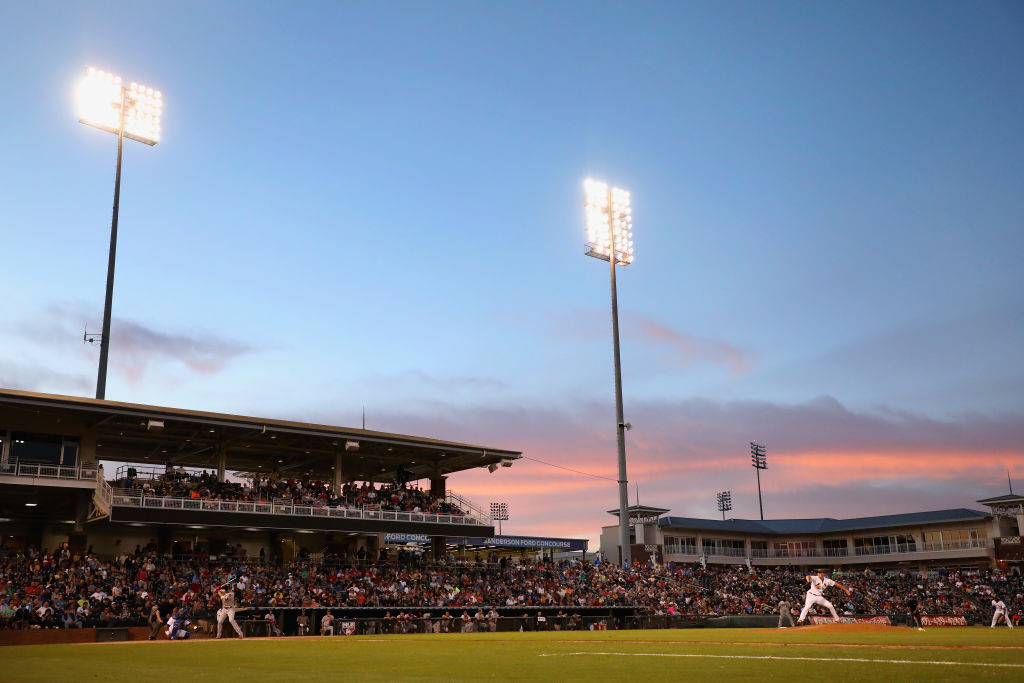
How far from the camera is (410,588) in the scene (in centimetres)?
4356

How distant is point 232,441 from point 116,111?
19.3 m

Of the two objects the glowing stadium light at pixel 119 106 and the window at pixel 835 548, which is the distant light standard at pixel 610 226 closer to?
the glowing stadium light at pixel 119 106

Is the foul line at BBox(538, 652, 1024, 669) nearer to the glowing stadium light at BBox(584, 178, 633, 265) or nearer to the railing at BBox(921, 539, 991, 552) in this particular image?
the glowing stadium light at BBox(584, 178, 633, 265)

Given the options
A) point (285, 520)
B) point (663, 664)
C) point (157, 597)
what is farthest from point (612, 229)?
point (663, 664)

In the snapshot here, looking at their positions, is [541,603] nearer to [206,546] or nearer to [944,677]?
[206,546]

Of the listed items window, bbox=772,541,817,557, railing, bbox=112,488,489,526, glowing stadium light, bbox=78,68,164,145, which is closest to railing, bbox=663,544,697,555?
window, bbox=772,541,817,557

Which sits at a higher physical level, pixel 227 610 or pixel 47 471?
pixel 47 471

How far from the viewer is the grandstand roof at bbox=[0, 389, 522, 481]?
Result: 4069cm

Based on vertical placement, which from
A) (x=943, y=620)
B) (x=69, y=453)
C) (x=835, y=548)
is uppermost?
(x=69, y=453)

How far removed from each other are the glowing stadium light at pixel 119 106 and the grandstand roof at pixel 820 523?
56.1 metres

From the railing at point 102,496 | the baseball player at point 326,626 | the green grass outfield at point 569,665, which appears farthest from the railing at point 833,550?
the green grass outfield at point 569,665

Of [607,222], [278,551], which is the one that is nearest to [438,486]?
[278,551]

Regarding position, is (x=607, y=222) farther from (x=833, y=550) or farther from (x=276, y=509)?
(x=833, y=550)

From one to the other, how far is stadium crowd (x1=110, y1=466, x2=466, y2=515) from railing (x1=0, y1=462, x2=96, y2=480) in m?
1.49
